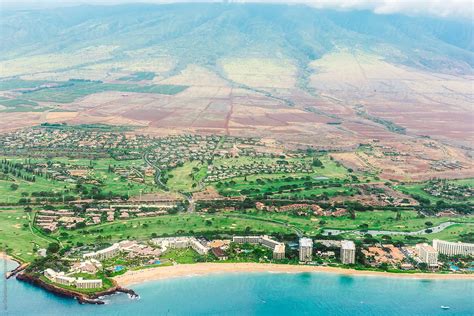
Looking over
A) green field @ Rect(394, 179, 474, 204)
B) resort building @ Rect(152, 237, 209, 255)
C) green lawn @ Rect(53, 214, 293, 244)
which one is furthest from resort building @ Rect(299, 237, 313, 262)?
green field @ Rect(394, 179, 474, 204)

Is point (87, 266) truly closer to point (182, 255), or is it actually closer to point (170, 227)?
point (182, 255)

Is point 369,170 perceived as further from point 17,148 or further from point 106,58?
point 106,58

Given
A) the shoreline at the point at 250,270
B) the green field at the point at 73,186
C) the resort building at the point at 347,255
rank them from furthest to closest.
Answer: the green field at the point at 73,186, the resort building at the point at 347,255, the shoreline at the point at 250,270

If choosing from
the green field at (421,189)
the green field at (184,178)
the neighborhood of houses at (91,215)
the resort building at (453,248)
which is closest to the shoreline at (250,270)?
the resort building at (453,248)

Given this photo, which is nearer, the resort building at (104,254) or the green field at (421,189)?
the resort building at (104,254)

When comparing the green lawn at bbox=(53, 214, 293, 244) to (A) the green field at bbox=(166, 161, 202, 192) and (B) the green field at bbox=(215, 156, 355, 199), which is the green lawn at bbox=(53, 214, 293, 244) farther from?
(A) the green field at bbox=(166, 161, 202, 192)

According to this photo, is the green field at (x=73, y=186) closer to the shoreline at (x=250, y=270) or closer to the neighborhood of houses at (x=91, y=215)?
the neighborhood of houses at (x=91, y=215)
